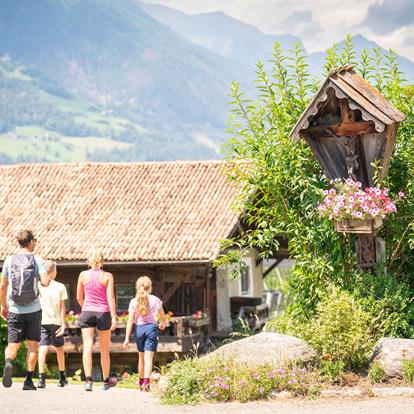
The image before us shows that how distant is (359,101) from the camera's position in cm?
1259

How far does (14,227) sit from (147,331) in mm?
13772

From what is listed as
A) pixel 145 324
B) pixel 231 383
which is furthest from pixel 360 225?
pixel 145 324

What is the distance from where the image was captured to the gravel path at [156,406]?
397 inches

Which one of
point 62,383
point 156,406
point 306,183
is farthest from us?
point 306,183

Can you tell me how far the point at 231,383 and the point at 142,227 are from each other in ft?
43.7

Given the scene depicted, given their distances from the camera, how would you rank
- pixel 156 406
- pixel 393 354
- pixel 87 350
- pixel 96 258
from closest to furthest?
pixel 156 406
pixel 393 354
pixel 96 258
pixel 87 350

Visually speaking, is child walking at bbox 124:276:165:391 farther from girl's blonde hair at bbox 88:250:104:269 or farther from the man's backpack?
the man's backpack

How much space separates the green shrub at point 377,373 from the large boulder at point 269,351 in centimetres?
77

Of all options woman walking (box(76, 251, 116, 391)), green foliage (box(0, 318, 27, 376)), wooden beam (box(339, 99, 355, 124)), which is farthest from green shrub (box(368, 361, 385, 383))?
green foliage (box(0, 318, 27, 376))

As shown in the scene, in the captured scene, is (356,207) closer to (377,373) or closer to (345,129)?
(345,129)

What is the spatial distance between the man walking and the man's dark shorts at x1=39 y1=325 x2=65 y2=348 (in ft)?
4.24

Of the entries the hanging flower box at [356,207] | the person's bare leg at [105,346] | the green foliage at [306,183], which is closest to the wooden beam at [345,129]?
the green foliage at [306,183]

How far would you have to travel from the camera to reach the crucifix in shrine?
12617 mm

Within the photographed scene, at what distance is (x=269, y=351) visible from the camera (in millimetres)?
11680
